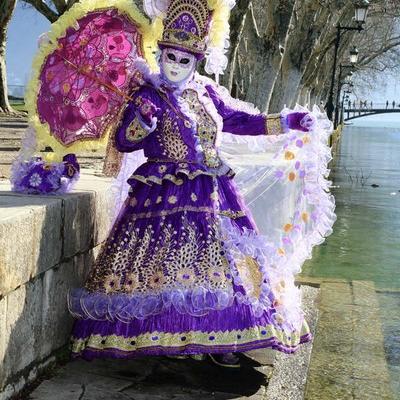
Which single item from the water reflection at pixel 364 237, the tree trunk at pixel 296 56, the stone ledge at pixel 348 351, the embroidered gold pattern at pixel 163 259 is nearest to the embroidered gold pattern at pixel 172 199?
the embroidered gold pattern at pixel 163 259

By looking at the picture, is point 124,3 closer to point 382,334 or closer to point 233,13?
point 382,334

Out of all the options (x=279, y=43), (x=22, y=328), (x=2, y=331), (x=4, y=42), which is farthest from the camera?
(x=4, y=42)

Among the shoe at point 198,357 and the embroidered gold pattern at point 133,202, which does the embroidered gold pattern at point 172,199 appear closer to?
the embroidered gold pattern at point 133,202

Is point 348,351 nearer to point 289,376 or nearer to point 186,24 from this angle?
point 289,376

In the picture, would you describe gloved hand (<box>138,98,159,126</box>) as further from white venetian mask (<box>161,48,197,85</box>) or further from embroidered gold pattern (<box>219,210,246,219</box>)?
embroidered gold pattern (<box>219,210,246,219</box>)

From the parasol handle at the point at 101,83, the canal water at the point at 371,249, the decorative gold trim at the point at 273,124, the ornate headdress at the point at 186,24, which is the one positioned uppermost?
the ornate headdress at the point at 186,24

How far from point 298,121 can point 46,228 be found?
1850 mm

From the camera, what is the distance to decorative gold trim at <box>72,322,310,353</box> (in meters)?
4.18

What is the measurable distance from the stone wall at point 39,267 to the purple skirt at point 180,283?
0.16m

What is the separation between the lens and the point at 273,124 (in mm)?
4969

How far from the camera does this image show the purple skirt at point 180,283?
4.21 meters

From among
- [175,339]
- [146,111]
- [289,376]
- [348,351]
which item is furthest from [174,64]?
[348,351]

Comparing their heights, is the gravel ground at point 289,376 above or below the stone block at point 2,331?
below

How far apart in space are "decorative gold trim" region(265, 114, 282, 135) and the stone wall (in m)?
1.13
